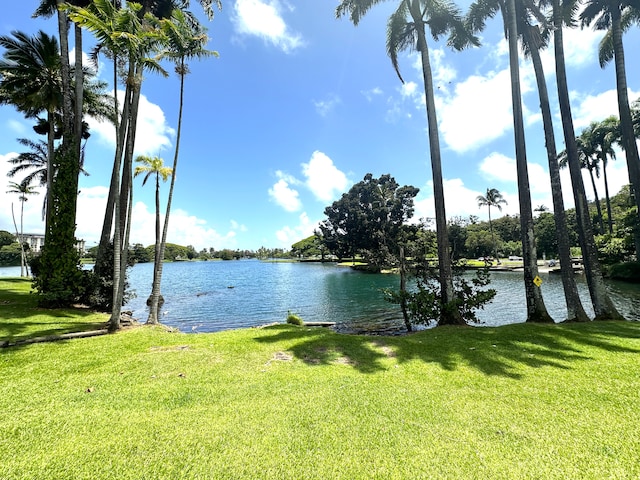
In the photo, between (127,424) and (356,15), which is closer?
(127,424)

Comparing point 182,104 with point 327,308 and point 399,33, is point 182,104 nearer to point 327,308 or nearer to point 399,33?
point 399,33

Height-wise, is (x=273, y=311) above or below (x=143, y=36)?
below

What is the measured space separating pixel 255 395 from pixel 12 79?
20.8 metres

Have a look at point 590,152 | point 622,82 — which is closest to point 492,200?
point 590,152

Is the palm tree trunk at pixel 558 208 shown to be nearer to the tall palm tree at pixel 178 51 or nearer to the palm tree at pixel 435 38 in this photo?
Answer: the palm tree at pixel 435 38

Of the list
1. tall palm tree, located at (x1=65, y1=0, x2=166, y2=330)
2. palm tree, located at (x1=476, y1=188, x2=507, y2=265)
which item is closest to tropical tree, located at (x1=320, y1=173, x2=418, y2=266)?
palm tree, located at (x1=476, y1=188, x2=507, y2=265)

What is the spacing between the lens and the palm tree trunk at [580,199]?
1076cm

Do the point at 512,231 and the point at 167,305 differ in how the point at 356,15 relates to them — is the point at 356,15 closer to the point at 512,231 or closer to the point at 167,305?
the point at 167,305

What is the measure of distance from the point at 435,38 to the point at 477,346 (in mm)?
12917

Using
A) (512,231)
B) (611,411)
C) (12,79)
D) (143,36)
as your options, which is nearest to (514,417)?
(611,411)

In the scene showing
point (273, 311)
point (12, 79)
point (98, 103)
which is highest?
point (98, 103)

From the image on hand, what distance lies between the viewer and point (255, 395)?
190 inches

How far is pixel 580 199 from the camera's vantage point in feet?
37.1

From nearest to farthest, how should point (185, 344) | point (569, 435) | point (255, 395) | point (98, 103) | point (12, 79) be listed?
point (569, 435), point (255, 395), point (185, 344), point (12, 79), point (98, 103)
